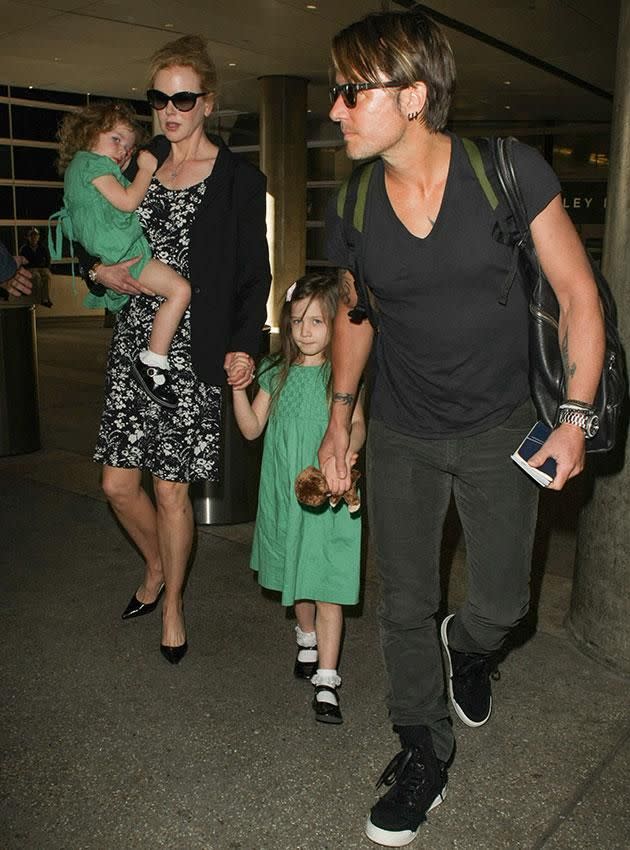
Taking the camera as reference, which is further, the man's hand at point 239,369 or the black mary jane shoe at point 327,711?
the man's hand at point 239,369

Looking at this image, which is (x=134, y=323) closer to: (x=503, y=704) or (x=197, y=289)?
(x=197, y=289)

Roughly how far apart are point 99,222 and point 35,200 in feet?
71.0

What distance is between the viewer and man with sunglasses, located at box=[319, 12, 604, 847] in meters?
2.23

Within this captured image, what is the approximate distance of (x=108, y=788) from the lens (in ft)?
8.63

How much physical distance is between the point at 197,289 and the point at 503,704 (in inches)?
72.2

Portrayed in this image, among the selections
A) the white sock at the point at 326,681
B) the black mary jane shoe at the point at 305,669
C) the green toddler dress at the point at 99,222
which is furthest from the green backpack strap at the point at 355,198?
the black mary jane shoe at the point at 305,669

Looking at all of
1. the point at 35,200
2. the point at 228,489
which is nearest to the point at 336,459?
the point at 228,489

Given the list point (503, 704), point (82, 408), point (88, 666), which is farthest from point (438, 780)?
point (82, 408)

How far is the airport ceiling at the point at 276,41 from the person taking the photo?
1241cm

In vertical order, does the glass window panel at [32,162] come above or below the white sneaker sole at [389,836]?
above

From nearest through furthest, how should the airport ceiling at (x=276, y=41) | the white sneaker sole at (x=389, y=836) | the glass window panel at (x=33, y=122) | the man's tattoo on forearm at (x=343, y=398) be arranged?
1. the white sneaker sole at (x=389, y=836)
2. the man's tattoo on forearm at (x=343, y=398)
3. the airport ceiling at (x=276, y=41)
4. the glass window panel at (x=33, y=122)

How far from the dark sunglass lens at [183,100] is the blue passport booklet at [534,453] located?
68.4 inches

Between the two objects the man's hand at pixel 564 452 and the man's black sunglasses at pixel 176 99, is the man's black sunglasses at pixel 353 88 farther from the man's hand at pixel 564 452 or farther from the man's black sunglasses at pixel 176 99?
the man's black sunglasses at pixel 176 99

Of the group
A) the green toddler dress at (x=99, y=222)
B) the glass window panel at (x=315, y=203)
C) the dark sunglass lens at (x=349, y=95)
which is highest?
the glass window panel at (x=315, y=203)
